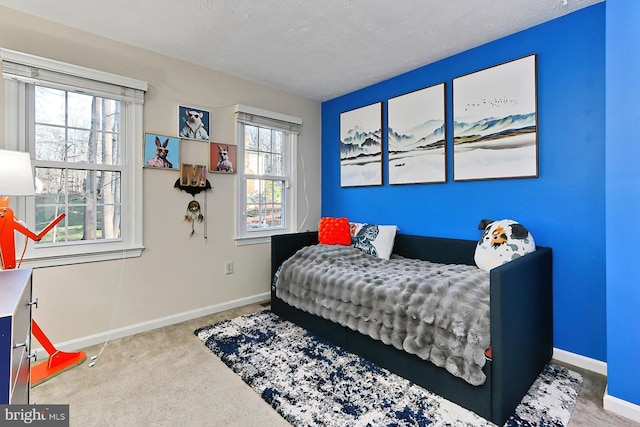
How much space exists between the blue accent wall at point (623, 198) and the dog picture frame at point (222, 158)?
2.85 meters

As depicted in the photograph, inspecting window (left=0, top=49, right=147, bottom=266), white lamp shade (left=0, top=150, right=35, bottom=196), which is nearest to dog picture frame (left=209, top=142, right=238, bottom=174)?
window (left=0, top=49, right=147, bottom=266)

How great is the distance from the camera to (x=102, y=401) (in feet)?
5.32

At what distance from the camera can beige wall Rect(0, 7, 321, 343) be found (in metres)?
2.14

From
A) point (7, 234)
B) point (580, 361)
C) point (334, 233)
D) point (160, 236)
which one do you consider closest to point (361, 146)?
point (334, 233)

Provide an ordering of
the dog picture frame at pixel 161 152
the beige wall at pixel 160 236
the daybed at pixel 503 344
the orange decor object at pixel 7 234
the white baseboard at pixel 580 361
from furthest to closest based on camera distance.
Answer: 1. the dog picture frame at pixel 161 152
2. the beige wall at pixel 160 236
3. the white baseboard at pixel 580 361
4. the orange decor object at pixel 7 234
5. the daybed at pixel 503 344

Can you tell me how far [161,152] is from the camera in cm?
260

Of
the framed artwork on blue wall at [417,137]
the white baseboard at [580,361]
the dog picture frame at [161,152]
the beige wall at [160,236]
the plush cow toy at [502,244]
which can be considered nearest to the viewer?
the white baseboard at [580,361]

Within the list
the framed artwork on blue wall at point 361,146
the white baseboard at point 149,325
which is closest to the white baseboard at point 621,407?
the framed artwork on blue wall at point 361,146

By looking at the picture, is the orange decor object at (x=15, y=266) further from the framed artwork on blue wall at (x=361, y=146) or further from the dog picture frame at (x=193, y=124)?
the framed artwork on blue wall at (x=361, y=146)

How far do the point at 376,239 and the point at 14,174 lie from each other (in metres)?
2.60

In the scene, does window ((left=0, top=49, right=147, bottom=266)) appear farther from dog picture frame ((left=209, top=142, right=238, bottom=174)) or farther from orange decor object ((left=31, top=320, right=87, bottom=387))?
dog picture frame ((left=209, top=142, right=238, bottom=174))

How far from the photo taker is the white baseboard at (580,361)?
1.91m

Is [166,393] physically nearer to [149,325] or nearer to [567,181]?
[149,325]

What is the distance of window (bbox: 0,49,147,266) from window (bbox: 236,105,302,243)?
964 millimetres
